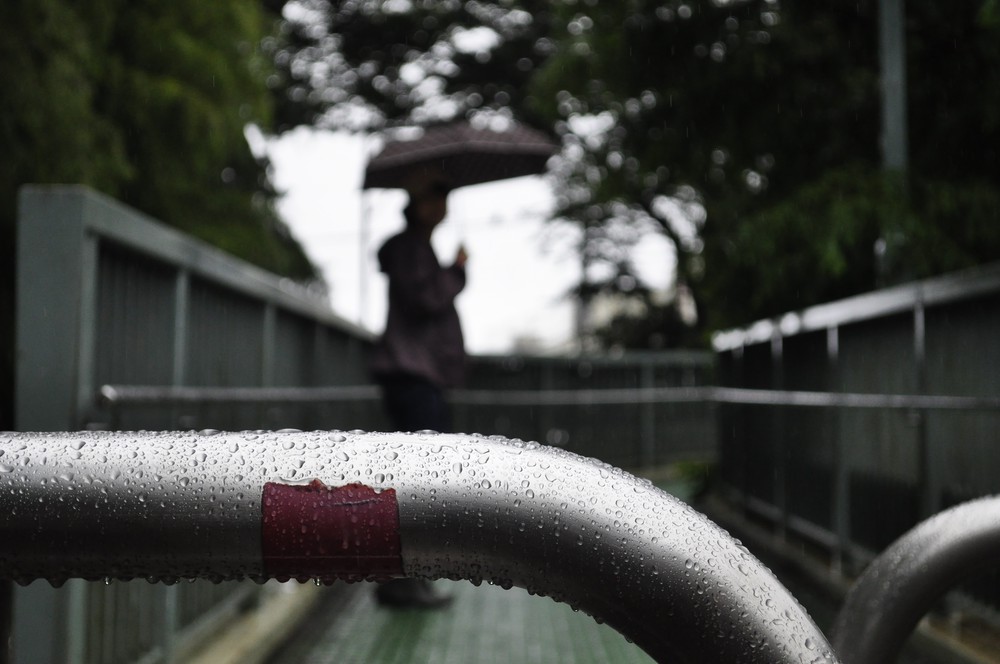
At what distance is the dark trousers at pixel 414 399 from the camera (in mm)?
4879

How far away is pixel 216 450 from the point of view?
0.78 m

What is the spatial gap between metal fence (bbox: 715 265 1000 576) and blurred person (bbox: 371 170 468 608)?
2003 millimetres

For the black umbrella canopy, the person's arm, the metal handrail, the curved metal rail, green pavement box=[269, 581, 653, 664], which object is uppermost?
the black umbrella canopy

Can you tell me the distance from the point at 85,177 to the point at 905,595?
6807 millimetres

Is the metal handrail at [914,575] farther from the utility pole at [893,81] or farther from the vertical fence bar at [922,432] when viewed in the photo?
the utility pole at [893,81]

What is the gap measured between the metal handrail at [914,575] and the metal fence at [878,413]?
282 centimetres

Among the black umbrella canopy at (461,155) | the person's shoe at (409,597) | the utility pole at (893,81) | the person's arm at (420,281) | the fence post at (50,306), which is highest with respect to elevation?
the utility pole at (893,81)

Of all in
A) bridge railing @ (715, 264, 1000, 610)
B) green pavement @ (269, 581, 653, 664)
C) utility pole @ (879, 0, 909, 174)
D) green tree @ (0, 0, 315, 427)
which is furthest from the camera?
green tree @ (0, 0, 315, 427)

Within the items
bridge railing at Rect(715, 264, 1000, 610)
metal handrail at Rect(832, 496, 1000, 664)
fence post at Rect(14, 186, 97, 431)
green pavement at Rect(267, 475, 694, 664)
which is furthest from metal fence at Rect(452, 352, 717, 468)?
metal handrail at Rect(832, 496, 1000, 664)

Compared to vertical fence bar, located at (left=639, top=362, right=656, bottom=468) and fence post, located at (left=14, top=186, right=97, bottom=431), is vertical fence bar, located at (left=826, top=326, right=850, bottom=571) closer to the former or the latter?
fence post, located at (left=14, top=186, right=97, bottom=431)

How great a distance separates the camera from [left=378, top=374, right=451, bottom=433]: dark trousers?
16.0 ft

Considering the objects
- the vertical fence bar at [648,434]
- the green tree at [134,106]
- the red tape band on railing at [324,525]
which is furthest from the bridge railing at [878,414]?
the vertical fence bar at [648,434]

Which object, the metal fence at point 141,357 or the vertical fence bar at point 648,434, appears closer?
the metal fence at point 141,357

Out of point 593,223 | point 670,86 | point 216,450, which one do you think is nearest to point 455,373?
point 670,86
